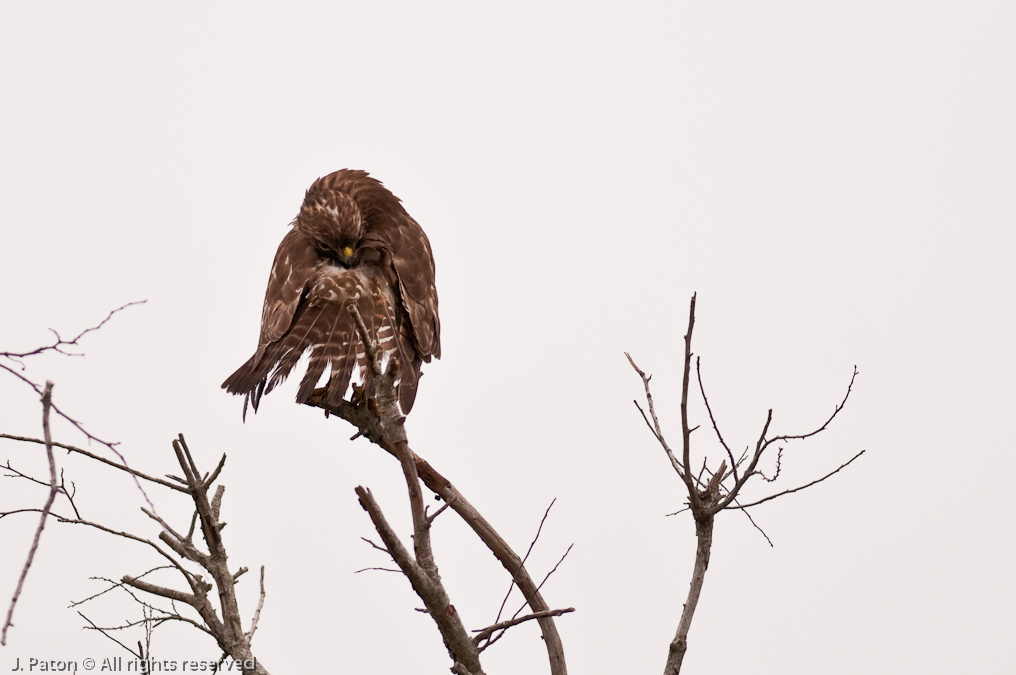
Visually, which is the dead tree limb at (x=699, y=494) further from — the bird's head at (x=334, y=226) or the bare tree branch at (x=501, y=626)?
the bird's head at (x=334, y=226)

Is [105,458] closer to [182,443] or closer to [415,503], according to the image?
[182,443]

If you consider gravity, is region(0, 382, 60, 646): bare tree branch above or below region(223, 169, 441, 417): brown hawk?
below

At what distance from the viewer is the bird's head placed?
326cm

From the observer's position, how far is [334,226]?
3.26 m

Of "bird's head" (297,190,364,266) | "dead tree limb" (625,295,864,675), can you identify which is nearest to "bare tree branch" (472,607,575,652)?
"dead tree limb" (625,295,864,675)

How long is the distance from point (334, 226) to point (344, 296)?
424mm

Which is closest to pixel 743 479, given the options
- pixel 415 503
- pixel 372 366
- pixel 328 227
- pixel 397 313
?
pixel 415 503

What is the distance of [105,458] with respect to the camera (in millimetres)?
1948

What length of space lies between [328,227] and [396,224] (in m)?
0.36

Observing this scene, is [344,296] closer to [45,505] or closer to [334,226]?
[334,226]

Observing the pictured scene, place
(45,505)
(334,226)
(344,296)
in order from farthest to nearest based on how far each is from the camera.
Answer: (334,226) < (344,296) < (45,505)

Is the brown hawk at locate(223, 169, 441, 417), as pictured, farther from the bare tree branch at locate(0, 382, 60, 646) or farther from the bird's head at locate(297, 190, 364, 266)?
the bare tree branch at locate(0, 382, 60, 646)

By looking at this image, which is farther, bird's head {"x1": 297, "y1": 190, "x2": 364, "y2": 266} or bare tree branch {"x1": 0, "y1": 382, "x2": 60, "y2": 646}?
bird's head {"x1": 297, "y1": 190, "x2": 364, "y2": 266}

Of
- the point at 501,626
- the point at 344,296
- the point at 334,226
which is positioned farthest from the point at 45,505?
the point at 334,226
